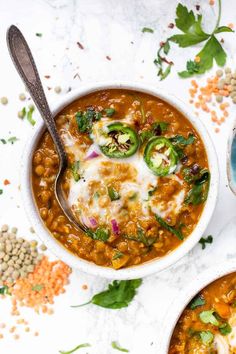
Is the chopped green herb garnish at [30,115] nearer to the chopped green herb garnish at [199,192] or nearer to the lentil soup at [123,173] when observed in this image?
the lentil soup at [123,173]

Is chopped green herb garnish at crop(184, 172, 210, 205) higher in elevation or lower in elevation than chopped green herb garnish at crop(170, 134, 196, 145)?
lower

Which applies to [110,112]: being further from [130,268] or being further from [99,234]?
[130,268]

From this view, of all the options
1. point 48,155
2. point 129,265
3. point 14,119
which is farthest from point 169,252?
point 14,119

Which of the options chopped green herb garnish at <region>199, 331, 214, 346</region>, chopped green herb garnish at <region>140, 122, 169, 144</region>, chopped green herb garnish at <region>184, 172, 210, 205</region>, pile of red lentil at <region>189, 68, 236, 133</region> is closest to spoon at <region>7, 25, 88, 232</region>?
chopped green herb garnish at <region>140, 122, 169, 144</region>

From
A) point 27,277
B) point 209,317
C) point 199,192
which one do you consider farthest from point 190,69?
point 27,277

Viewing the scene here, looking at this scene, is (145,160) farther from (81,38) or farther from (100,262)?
(81,38)

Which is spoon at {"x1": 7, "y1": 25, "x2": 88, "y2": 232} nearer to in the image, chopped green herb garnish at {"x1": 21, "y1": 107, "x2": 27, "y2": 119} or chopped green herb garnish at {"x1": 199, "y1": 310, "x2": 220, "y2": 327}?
chopped green herb garnish at {"x1": 21, "y1": 107, "x2": 27, "y2": 119}

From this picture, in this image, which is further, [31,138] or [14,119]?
[14,119]

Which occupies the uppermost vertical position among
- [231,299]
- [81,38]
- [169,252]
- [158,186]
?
[81,38]
